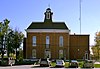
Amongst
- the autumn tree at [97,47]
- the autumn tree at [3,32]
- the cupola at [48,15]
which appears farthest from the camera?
the autumn tree at [97,47]

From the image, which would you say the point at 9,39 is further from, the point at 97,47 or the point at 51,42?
the point at 97,47

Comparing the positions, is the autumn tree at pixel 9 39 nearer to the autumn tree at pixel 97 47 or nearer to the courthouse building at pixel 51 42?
the courthouse building at pixel 51 42

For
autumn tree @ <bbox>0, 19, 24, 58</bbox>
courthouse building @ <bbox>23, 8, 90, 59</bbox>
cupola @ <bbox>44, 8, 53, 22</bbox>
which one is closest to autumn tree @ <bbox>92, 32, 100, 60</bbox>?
courthouse building @ <bbox>23, 8, 90, 59</bbox>

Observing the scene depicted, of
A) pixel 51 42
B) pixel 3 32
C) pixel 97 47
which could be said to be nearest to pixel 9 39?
pixel 3 32

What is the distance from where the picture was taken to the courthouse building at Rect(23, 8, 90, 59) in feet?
247

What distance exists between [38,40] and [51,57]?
17.7 ft

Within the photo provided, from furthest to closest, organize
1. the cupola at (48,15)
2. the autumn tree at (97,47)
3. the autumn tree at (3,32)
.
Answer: the autumn tree at (97,47), the cupola at (48,15), the autumn tree at (3,32)

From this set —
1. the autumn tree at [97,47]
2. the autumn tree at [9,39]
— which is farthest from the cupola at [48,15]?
the autumn tree at [97,47]

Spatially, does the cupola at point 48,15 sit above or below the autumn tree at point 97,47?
above

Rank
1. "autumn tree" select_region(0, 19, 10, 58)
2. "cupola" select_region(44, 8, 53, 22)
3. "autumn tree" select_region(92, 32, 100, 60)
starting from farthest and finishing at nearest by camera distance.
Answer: "autumn tree" select_region(92, 32, 100, 60) < "cupola" select_region(44, 8, 53, 22) < "autumn tree" select_region(0, 19, 10, 58)

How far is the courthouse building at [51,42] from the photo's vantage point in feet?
247

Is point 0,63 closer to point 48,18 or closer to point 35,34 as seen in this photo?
point 35,34

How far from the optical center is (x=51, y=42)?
248ft

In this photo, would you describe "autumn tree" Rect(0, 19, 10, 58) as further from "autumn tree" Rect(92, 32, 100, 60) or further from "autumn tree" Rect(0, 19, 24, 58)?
"autumn tree" Rect(92, 32, 100, 60)
